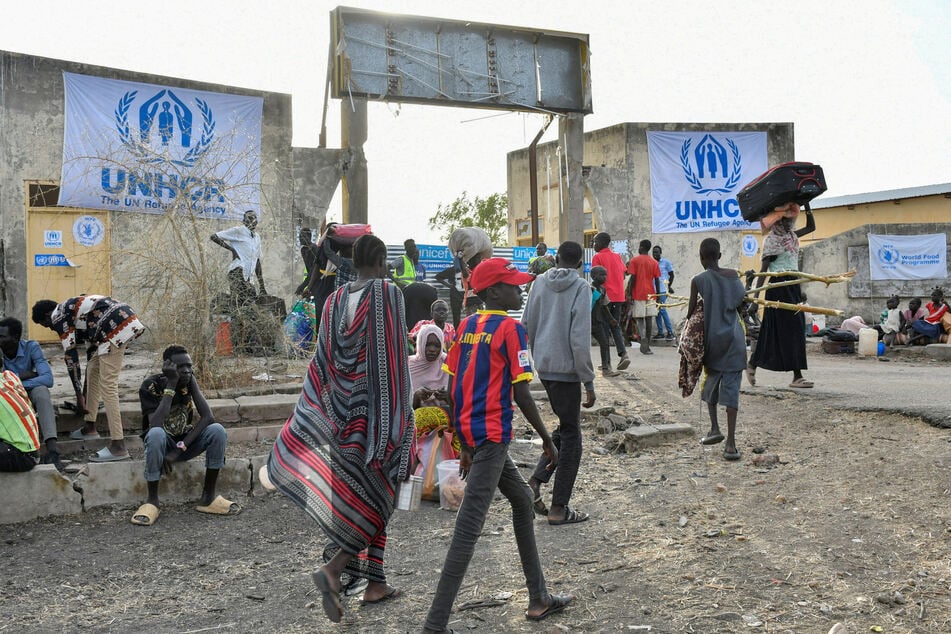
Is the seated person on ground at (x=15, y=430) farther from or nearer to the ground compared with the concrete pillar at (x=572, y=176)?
nearer to the ground

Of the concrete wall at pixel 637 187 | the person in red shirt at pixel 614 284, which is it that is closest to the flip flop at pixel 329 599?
the person in red shirt at pixel 614 284

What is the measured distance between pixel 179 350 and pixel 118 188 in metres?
8.77

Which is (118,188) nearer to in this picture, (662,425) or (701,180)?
(662,425)

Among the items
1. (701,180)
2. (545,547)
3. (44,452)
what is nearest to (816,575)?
(545,547)

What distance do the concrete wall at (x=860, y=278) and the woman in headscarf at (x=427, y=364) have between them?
14.5m

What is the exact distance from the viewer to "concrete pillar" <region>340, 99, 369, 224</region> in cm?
1418

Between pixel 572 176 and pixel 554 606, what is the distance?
13631 mm

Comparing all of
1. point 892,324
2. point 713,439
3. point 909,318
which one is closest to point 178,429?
point 713,439

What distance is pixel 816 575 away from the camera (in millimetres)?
3742

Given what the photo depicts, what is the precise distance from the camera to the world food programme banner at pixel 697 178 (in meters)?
19.0

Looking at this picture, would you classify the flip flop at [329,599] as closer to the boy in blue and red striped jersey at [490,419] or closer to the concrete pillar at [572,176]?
the boy in blue and red striped jersey at [490,419]

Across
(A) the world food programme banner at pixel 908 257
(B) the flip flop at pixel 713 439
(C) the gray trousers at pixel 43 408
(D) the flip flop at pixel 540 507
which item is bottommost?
(D) the flip flop at pixel 540 507

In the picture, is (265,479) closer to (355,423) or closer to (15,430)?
(355,423)

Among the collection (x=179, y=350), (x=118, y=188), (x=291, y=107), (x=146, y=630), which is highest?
(x=291, y=107)
